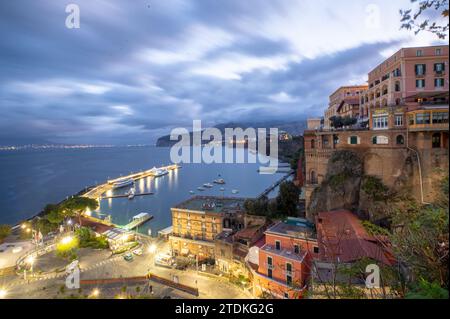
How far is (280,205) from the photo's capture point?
24.1 meters

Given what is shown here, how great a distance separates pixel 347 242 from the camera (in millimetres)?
10812

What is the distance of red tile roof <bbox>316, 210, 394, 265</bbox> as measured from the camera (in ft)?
29.0

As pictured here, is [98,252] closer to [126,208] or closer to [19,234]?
[19,234]

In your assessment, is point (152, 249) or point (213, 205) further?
point (213, 205)

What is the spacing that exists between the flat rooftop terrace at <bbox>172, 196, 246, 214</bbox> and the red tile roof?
944 cm

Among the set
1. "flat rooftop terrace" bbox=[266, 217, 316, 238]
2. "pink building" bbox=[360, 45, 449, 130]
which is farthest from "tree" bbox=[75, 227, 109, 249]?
"pink building" bbox=[360, 45, 449, 130]

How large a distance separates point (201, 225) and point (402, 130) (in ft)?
54.9

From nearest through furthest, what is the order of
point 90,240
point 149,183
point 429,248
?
point 429,248, point 90,240, point 149,183

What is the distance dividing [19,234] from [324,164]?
32126 mm

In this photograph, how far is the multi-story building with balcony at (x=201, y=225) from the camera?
2136 cm

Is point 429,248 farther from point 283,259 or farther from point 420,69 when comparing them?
point 420,69

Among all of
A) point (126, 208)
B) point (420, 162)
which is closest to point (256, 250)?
point (420, 162)

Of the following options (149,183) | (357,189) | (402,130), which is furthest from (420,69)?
(149,183)

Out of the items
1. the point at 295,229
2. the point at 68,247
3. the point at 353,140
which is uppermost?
the point at 353,140
